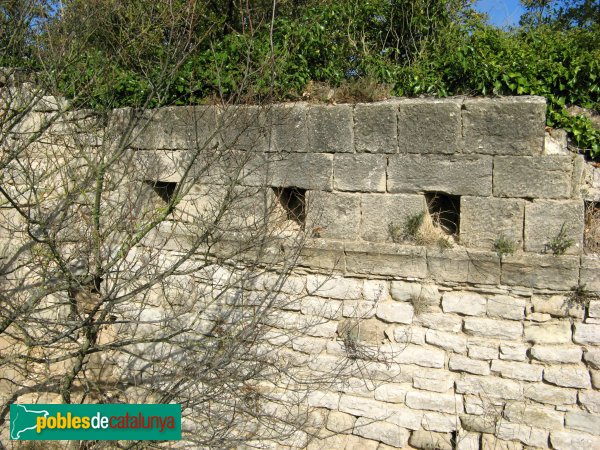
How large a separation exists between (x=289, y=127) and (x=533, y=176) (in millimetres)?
1825

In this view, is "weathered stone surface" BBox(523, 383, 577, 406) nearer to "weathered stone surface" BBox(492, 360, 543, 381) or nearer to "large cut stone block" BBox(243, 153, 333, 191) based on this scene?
"weathered stone surface" BBox(492, 360, 543, 381)

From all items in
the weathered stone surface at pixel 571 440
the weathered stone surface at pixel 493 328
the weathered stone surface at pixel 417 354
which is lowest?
the weathered stone surface at pixel 571 440

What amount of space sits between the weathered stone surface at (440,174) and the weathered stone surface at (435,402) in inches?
57.3

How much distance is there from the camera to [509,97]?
4078mm

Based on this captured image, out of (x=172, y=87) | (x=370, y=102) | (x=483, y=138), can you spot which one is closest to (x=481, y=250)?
(x=483, y=138)

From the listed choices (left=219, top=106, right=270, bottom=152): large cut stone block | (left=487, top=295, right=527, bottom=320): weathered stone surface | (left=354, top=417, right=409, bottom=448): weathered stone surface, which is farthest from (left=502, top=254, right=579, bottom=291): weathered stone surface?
(left=219, top=106, right=270, bottom=152): large cut stone block

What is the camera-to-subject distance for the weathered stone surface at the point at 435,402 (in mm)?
4055

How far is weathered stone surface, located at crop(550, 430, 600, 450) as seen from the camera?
374 centimetres

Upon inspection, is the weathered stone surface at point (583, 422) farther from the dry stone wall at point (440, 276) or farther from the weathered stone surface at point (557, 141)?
the weathered stone surface at point (557, 141)

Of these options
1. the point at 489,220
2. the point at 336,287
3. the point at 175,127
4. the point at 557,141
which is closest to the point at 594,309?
the point at 489,220

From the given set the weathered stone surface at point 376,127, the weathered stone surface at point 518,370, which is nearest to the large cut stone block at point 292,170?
the weathered stone surface at point 376,127

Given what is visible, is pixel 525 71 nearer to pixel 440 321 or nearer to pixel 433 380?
pixel 440 321

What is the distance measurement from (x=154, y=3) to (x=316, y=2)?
6.20 feet

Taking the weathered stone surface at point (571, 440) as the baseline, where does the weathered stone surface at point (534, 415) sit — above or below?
above
